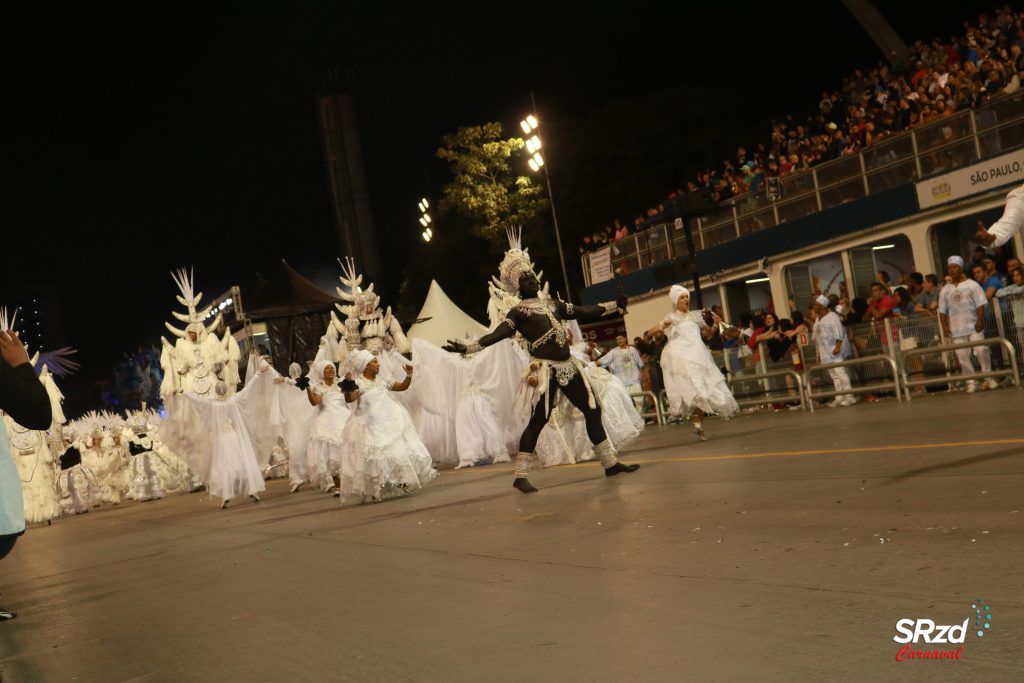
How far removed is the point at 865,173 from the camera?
81.8 ft

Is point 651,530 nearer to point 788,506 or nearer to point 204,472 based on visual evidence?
point 788,506

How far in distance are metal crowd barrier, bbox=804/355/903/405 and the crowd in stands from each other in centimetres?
444

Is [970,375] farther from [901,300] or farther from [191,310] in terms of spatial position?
[191,310]

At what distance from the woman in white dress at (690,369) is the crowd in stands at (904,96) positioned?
7.01 meters

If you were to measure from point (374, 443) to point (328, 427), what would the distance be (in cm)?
244

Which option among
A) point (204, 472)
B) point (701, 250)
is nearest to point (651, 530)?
point (204, 472)

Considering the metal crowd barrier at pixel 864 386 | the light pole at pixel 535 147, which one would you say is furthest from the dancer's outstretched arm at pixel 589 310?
the light pole at pixel 535 147

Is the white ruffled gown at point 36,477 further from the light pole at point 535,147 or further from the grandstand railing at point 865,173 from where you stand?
the light pole at point 535,147

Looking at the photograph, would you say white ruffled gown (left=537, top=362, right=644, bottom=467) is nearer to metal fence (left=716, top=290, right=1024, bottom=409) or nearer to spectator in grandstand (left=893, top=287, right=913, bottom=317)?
metal fence (left=716, top=290, right=1024, bottom=409)

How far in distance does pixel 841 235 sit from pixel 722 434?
11010mm

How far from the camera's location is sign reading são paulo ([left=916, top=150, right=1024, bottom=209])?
2095 centimetres

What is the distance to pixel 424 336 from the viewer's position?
104 ft

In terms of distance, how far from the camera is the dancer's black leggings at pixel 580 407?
12195 millimetres

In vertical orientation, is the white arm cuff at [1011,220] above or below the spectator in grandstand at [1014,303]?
above
